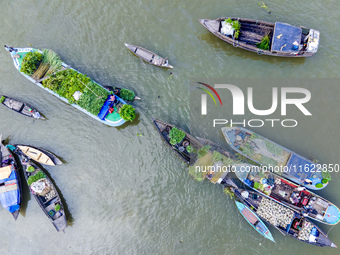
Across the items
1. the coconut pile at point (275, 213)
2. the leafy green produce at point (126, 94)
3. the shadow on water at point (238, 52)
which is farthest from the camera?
the shadow on water at point (238, 52)

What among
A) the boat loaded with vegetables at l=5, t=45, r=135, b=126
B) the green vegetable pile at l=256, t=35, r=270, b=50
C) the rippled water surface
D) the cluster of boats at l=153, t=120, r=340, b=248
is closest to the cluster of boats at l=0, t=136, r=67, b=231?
the rippled water surface

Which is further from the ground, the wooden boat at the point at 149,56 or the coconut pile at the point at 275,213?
the wooden boat at the point at 149,56

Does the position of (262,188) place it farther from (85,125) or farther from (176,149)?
(85,125)

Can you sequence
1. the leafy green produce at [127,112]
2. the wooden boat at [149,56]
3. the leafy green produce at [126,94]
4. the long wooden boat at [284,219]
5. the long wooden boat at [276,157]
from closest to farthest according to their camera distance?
the long wooden boat at [284,219] < the long wooden boat at [276,157] < the leafy green produce at [127,112] < the leafy green produce at [126,94] < the wooden boat at [149,56]

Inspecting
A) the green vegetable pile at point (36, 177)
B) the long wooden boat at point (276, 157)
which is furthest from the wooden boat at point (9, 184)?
the long wooden boat at point (276, 157)

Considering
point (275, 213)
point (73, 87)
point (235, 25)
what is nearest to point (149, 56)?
point (73, 87)

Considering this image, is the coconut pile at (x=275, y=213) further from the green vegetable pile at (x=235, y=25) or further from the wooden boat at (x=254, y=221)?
the green vegetable pile at (x=235, y=25)

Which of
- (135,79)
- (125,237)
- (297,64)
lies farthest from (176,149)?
(297,64)

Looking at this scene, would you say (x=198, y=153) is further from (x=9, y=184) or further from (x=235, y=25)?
(x=9, y=184)
